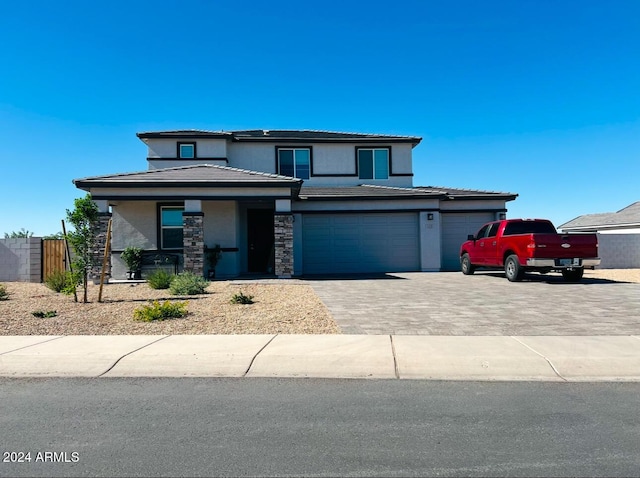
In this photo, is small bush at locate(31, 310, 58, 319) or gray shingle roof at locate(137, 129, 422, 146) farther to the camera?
gray shingle roof at locate(137, 129, 422, 146)

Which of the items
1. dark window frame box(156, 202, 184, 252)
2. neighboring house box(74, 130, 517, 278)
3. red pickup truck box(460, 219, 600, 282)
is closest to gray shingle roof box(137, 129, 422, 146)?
neighboring house box(74, 130, 517, 278)

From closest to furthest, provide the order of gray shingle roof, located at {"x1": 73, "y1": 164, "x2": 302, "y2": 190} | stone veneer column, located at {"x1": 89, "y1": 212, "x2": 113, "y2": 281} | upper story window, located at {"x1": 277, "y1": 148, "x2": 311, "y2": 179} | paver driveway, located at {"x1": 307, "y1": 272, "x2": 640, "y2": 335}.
Answer: 1. paver driveway, located at {"x1": 307, "y1": 272, "x2": 640, "y2": 335}
2. gray shingle roof, located at {"x1": 73, "y1": 164, "x2": 302, "y2": 190}
3. stone veneer column, located at {"x1": 89, "y1": 212, "x2": 113, "y2": 281}
4. upper story window, located at {"x1": 277, "y1": 148, "x2": 311, "y2": 179}

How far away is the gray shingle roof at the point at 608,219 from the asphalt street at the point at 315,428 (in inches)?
1263

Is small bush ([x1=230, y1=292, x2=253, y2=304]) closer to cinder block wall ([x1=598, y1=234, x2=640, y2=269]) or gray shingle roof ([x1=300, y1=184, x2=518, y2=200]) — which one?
gray shingle roof ([x1=300, y1=184, x2=518, y2=200])

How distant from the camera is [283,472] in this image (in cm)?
345

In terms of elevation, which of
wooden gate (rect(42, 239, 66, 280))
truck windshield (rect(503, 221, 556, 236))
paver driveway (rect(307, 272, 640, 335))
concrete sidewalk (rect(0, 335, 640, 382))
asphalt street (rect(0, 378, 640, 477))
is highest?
truck windshield (rect(503, 221, 556, 236))

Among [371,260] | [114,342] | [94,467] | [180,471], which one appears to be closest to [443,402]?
[180,471]

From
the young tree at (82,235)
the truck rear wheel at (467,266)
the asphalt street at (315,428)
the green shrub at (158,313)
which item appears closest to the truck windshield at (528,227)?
the truck rear wheel at (467,266)

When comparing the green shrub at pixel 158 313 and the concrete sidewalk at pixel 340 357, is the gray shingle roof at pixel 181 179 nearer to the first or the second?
the green shrub at pixel 158 313

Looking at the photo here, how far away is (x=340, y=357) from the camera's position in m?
6.45

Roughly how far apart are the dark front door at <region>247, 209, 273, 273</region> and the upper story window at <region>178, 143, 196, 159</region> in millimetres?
4981

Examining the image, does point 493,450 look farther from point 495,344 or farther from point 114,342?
point 114,342

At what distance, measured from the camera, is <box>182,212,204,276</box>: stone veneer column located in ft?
55.2

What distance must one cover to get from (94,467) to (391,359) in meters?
3.95
